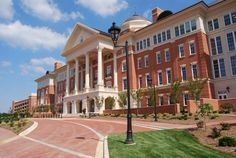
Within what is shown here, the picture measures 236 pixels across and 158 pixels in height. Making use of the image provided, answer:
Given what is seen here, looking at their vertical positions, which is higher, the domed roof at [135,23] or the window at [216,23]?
the domed roof at [135,23]

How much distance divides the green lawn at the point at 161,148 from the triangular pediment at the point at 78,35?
38492mm

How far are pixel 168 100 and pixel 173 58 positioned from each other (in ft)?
24.4

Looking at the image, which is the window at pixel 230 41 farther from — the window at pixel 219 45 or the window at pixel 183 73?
the window at pixel 183 73

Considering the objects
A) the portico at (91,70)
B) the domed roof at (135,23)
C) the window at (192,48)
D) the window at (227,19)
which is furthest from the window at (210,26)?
the portico at (91,70)

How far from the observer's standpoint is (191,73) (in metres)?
36.5

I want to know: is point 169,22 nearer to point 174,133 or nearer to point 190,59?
point 190,59

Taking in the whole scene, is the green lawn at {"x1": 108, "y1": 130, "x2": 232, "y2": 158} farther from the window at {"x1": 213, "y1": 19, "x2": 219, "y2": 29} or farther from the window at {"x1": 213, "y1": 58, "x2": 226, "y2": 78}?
the window at {"x1": 213, "y1": 19, "x2": 219, "y2": 29}

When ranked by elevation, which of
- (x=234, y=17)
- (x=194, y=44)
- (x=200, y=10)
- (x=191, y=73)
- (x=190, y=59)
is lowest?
(x=191, y=73)

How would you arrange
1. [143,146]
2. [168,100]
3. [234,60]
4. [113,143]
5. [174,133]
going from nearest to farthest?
[143,146] → [113,143] → [174,133] → [234,60] → [168,100]

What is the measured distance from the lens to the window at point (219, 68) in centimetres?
3447

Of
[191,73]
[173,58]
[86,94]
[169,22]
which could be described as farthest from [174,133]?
[86,94]

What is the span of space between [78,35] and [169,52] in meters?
25.1

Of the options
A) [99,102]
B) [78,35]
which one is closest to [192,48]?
[99,102]

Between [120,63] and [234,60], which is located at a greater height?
[120,63]
